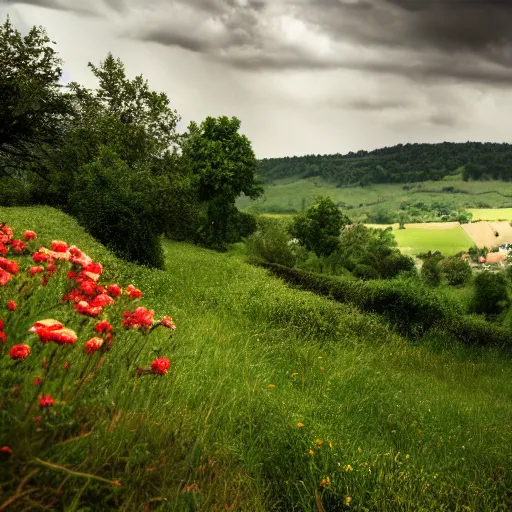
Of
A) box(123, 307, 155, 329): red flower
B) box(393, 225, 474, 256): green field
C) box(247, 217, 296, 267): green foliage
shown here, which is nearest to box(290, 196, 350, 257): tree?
box(247, 217, 296, 267): green foliage

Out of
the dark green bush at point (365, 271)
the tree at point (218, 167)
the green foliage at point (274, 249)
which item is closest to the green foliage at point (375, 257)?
the dark green bush at point (365, 271)

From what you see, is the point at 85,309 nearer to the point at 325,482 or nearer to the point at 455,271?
the point at 325,482

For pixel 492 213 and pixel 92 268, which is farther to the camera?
pixel 492 213

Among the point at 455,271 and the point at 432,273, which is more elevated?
the point at 432,273

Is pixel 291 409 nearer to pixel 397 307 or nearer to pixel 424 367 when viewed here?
pixel 424 367

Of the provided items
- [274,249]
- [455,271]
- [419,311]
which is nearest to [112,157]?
[419,311]

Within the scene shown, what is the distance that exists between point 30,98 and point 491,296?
24.8 metres

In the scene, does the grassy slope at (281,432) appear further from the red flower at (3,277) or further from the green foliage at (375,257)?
the green foliage at (375,257)

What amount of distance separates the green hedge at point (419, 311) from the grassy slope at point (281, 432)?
717cm

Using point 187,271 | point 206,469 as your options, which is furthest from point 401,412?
point 187,271

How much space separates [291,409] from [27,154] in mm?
28152

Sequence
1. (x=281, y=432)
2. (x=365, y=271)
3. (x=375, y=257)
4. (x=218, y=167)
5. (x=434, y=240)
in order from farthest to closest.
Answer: (x=434, y=240) < (x=218, y=167) < (x=375, y=257) < (x=365, y=271) < (x=281, y=432)

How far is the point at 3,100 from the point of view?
82.7 feet

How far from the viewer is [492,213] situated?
157 m
